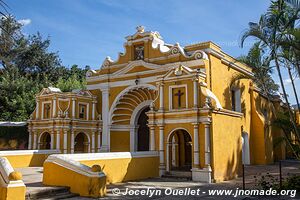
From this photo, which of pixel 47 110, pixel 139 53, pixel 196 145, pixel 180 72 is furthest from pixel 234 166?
pixel 47 110

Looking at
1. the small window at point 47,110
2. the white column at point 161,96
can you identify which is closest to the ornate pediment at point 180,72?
the white column at point 161,96

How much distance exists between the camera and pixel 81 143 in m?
22.6

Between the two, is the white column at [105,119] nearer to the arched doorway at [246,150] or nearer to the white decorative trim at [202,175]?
the white decorative trim at [202,175]

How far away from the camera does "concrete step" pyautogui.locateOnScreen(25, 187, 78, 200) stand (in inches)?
348


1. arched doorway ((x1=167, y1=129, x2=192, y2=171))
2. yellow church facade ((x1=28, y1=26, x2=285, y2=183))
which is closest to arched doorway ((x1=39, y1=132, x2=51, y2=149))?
yellow church facade ((x1=28, y1=26, x2=285, y2=183))

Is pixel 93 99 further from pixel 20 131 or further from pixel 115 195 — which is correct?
pixel 115 195

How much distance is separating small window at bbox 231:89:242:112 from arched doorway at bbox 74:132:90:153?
33.2 feet

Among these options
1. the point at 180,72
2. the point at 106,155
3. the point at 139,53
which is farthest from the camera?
the point at 139,53

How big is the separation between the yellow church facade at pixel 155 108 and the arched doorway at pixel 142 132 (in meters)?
0.06

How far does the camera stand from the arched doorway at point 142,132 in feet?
68.3

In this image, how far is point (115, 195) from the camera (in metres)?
9.88

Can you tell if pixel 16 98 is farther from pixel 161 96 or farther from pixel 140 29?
pixel 161 96

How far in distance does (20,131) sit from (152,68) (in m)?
11.8

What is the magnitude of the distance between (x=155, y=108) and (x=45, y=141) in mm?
10245
